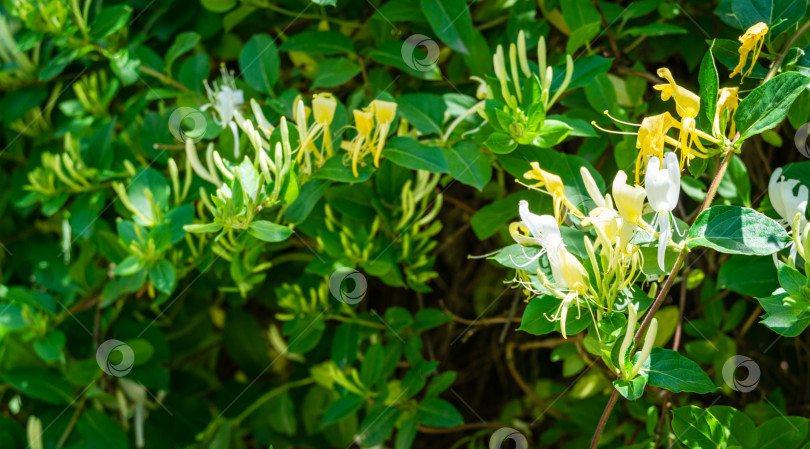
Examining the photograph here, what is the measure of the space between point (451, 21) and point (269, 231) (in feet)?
1.23

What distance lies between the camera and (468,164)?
0.85m

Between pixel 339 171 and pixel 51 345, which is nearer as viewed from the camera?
pixel 339 171

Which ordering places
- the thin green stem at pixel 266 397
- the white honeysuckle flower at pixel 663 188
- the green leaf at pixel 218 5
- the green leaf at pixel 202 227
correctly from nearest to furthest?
1. the white honeysuckle flower at pixel 663 188
2. the green leaf at pixel 202 227
3. the green leaf at pixel 218 5
4. the thin green stem at pixel 266 397

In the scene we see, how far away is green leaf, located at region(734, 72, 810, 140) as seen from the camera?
65cm

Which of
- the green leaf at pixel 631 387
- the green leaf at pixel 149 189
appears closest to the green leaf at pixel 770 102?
the green leaf at pixel 631 387

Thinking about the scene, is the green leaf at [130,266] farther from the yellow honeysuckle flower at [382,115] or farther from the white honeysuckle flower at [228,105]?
the yellow honeysuckle flower at [382,115]

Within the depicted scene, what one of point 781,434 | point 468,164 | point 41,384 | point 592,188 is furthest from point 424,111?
point 41,384

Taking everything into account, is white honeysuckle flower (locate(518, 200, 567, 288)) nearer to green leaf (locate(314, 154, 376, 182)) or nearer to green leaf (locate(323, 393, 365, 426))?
green leaf (locate(314, 154, 376, 182))

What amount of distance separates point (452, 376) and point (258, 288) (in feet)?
1.24

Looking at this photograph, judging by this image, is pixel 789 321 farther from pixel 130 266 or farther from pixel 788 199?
→ pixel 130 266

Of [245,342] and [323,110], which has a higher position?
[323,110]

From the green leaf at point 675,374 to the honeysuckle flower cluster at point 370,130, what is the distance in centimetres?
33

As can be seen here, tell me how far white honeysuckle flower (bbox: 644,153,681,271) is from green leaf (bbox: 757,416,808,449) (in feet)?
1.13

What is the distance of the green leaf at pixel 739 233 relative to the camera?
24.2 inches
